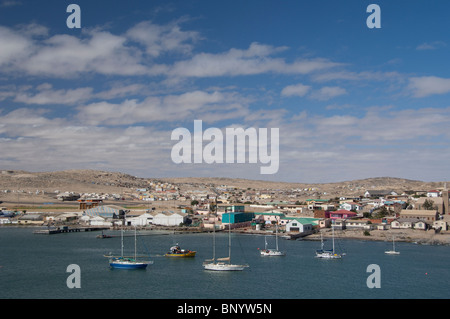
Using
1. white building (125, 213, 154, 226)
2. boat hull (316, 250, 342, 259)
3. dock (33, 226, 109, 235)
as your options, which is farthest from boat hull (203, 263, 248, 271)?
white building (125, 213, 154, 226)

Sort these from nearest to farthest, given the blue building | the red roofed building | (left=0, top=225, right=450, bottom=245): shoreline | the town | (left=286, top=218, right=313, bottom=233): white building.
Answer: (left=0, top=225, right=450, bottom=245): shoreline < (left=286, top=218, right=313, bottom=233): white building < the town < the blue building < the red roofed building

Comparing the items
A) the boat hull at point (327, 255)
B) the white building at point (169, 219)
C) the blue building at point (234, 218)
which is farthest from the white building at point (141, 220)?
the boat hull at point (327, 255)

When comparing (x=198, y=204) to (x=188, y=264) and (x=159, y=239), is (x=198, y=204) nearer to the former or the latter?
(x=159, y=239)

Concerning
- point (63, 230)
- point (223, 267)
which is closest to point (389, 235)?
point (223, 267)

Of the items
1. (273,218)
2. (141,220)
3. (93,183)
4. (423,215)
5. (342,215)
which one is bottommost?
(141,220)

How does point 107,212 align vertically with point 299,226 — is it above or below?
above

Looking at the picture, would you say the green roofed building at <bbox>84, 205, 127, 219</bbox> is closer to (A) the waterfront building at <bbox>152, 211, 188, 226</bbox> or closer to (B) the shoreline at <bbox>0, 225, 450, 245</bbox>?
(A) the waterfront building at <bbox>152, 211, 188, 226</bbox>

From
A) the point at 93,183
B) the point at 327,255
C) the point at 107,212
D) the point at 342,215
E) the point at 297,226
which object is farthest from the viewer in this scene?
the point at 93,183

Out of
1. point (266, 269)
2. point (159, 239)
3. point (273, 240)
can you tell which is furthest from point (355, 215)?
point (266, 269)

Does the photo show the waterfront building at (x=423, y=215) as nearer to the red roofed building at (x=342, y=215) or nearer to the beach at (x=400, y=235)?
the beach at (x=400, y=235)

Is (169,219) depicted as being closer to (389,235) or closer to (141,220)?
(141,220)
